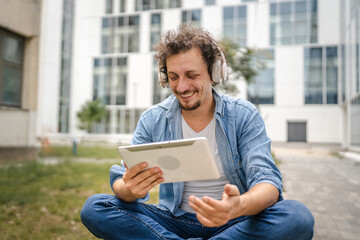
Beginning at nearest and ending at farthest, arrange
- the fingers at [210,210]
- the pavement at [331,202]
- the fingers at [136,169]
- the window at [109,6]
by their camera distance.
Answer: the fingers at [210,210] → the fingers at [136,169] → the pavement at [331,202] → the window at [109,6]

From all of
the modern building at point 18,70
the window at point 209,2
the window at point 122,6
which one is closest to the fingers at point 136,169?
the modern building at point 18,70

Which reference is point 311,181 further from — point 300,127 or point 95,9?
point 95,9

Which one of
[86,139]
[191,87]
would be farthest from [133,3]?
[191,87]

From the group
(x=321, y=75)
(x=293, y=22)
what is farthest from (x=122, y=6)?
(x=321, y=75)

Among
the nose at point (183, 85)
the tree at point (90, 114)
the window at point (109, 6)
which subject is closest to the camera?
the nose at point (183, 85)

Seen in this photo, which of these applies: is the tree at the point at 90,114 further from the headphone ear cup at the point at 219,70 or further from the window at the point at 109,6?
the headphone ear cup at the point at 219,70

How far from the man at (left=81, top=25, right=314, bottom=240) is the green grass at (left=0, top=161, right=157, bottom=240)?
1334mm

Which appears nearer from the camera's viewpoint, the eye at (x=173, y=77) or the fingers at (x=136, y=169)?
the fingers at (x=136, y=169)

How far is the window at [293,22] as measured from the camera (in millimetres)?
21328

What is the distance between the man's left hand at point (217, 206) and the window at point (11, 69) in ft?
11.9

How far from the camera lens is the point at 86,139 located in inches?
906

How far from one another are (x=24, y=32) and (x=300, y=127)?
841 inches

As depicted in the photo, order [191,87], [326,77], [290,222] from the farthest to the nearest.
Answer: [326,77] → [191,87] → [290,222]

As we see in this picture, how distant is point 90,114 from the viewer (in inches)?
903
